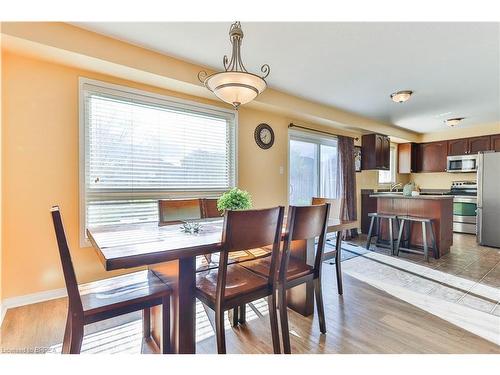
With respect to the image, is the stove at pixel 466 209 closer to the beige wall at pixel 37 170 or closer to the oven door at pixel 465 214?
the oven door at pixel 465 214

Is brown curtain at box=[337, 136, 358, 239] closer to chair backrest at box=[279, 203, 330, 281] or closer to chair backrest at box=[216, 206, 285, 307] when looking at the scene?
chair backrest at box=[279, 203, 330, 281]

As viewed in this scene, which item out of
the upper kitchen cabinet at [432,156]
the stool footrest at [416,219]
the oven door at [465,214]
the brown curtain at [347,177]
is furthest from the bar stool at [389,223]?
the upper kitchen cabinet at [432,156]

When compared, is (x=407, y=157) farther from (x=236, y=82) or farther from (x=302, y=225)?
(x=236, y=82)

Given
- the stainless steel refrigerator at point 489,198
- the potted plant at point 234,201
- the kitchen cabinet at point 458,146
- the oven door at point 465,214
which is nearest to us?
the potted plant at point 234,201

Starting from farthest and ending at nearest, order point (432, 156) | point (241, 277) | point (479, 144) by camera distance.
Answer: point (432, 156) < point (479, 144) < point (241, 277)

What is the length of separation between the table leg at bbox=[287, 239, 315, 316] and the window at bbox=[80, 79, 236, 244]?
64.4 inches

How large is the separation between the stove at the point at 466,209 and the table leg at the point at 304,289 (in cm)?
479

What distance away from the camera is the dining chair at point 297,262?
1559 mm

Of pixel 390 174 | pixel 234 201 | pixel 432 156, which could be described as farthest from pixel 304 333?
pixel 432 156

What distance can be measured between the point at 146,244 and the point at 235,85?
3.70 ft

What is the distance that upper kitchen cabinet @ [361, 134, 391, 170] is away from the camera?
5.34m

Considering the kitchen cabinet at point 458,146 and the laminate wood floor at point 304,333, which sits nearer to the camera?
the laminate wood floor at point 304,333

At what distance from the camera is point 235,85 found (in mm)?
1677

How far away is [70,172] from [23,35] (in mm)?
1127
